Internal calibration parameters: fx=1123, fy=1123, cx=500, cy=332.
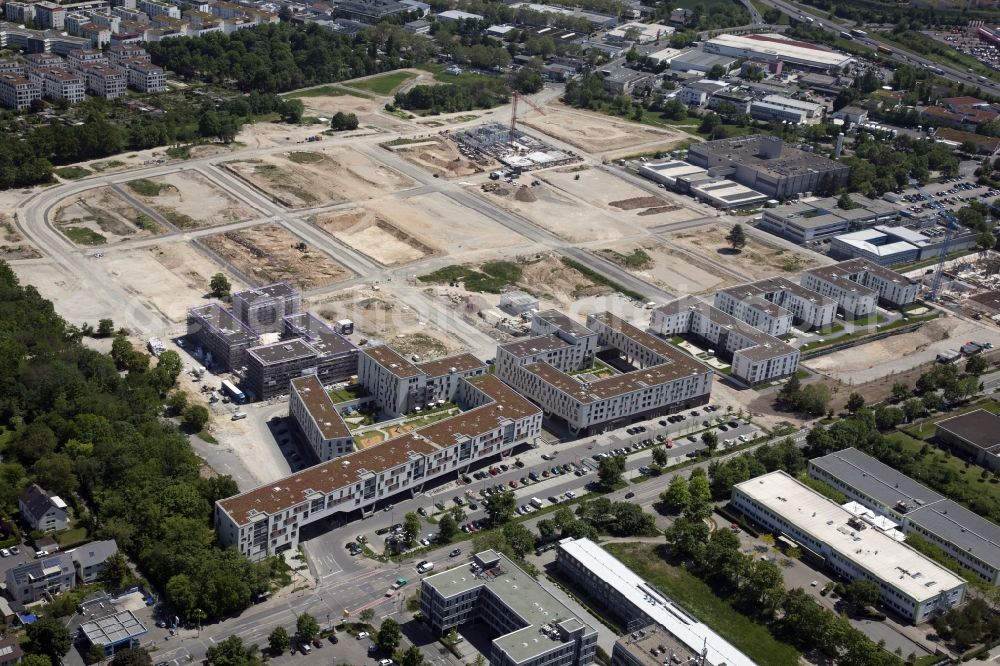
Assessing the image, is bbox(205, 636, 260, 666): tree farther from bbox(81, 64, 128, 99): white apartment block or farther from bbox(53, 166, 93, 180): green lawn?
bbox(81, 64, 128, 99): white apartment block

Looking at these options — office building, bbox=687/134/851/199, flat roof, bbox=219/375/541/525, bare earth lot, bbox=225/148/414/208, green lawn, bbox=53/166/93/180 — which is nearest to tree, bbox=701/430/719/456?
flat roof, bbox=219/375/541/525

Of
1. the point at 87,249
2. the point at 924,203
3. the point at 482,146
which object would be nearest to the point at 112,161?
the point at 87,249

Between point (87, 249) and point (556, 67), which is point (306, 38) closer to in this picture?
point (556, 67)

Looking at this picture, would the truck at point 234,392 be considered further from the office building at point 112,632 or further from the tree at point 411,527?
the office building at point 112,632

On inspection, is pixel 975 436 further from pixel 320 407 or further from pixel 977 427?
pixel 320 407

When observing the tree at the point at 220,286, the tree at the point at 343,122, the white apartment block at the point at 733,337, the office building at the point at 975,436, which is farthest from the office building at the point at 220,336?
the tree at the point at 343,122
